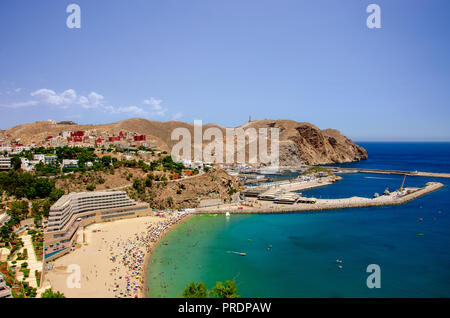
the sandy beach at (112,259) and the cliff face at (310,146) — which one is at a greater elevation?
the cliff face at (310,146)

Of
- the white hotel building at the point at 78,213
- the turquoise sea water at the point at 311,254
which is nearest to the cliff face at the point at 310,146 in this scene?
the turquoise sea water at the point at 311,254

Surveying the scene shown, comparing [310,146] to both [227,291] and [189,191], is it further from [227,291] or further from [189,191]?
[227,291]

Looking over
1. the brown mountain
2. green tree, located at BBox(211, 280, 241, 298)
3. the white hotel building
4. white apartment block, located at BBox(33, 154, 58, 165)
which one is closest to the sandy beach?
the white hotel building

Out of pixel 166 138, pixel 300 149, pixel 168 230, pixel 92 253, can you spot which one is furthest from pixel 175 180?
pixel 166 138

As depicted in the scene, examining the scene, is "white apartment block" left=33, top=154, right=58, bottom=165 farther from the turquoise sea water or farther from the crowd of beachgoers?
the turquoise sea water

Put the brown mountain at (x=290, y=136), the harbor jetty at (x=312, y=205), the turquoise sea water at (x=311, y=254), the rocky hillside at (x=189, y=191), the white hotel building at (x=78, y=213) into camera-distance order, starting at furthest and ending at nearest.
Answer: the brown mountain at (x=290, y=136) < the harbor jetty at (x=312, y=205) < the rocky hillside at (x=189, y=191) < the white hotel building at (x=78, y=213) < the turquoise sea water at (x=311, y=254)

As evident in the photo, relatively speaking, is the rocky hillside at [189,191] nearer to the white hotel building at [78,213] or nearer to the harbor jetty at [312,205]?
the harbor jetty at [312,205]

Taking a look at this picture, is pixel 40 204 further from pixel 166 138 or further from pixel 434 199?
pixel 166 138
